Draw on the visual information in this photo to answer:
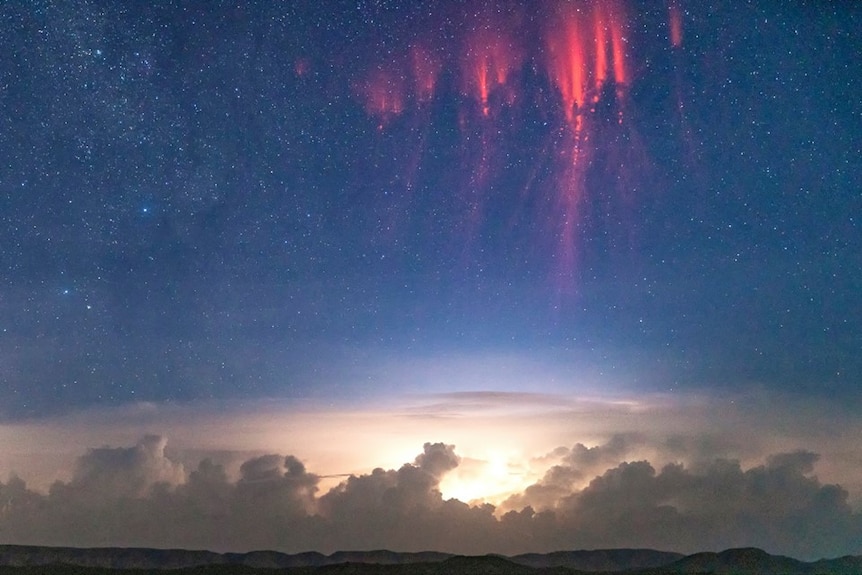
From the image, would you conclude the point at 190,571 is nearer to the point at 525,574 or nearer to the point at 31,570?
the point at 31,570

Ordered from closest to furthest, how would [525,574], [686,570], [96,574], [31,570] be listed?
[96,574], [31,570], [525,574], [686,570]

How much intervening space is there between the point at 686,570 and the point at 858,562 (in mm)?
39388

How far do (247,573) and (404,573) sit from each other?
36193 mm

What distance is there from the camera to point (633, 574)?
18800cm

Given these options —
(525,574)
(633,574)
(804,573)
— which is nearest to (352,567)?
(525,574)

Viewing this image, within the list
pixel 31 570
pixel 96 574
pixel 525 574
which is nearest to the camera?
pixel 96 574

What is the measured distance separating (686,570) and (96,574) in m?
137

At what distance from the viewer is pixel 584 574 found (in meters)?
199

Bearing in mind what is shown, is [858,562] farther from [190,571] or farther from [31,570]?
[31,570]

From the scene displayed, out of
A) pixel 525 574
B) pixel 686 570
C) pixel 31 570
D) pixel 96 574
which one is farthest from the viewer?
pixel 686 570

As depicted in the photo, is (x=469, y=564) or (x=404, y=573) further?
(x=469, y=564)

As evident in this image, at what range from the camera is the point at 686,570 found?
633 ft

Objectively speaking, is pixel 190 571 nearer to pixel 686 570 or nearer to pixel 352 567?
pixel 352 567

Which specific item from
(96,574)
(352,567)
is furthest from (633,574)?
(96,574)
